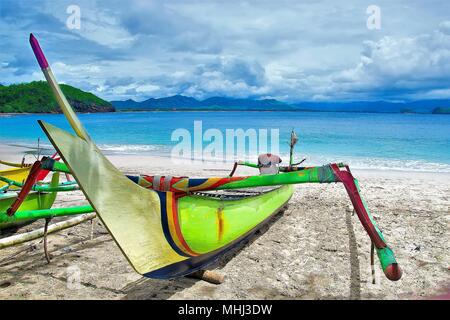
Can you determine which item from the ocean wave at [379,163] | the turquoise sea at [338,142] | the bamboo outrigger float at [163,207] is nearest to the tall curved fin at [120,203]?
the bamboo outrigger float at [163,207]

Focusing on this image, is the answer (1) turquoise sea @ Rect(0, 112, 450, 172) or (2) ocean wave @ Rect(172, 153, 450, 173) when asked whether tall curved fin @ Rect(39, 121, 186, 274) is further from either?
(1) turquoise sea @ Rect(0, 112, 450, 172)

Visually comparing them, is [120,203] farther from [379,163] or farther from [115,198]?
[379,163]

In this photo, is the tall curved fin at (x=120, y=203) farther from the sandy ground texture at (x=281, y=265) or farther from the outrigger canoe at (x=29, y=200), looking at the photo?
the outrigger canoe at (x=29, y=200)

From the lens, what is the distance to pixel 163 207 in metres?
3.32

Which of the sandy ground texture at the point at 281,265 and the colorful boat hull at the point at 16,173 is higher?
the colorful boat hull at the point at 16,173

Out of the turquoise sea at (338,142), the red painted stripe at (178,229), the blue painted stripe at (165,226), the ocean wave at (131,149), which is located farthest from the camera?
the ocean wave at (131,149)

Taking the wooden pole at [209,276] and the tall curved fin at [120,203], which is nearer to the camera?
the tall curved fin at [120,203]

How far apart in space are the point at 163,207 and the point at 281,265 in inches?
72.7

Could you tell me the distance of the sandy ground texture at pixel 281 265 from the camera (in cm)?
361

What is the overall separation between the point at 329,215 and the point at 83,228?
4.36m

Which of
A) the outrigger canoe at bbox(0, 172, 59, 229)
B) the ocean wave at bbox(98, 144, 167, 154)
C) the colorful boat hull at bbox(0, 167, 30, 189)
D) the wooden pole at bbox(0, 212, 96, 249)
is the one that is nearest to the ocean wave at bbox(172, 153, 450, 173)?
the ocean wave at bbox(98, 144, 167, 154)

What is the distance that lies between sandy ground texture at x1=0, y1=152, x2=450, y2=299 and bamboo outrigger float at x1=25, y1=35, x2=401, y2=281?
518mm

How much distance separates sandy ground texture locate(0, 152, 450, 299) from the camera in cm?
361

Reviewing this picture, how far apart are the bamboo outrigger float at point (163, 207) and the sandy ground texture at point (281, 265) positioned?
20.4 inches
